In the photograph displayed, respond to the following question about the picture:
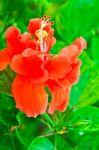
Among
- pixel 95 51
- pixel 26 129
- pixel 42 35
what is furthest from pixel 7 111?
pixel 95 51

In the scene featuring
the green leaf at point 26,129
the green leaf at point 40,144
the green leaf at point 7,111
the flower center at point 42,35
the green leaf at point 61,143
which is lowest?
the green leaf at point 61,143

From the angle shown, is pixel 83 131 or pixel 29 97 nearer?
pixel 29 97

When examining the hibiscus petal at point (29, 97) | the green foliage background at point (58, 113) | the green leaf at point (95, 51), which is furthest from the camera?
the green leaf at point (95, 51)

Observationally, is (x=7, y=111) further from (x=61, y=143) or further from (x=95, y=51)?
(x=95, y=51)

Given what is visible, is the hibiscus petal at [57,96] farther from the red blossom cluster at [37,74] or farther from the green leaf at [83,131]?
the green leaf at [83,131]

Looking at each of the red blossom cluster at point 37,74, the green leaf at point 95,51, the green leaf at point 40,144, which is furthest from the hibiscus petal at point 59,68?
the green leaf at point 95,51

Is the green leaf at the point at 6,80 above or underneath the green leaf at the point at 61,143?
above
